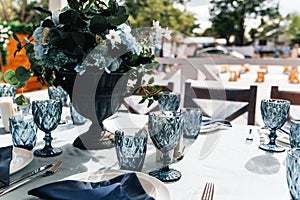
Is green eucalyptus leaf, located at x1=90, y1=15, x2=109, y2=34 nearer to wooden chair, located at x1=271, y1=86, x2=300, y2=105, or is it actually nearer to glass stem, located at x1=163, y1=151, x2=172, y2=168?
glass stem, located at x1=163, y1=151, x2=172, y2=168

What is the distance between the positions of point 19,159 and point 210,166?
0.56 meters

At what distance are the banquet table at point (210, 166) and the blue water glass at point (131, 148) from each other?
0.05 m

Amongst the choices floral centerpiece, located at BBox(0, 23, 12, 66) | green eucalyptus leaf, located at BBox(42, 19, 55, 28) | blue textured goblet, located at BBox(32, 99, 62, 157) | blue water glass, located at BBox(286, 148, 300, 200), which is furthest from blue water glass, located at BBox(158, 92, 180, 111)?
floral centerpiece, located at BBox(0, 23, 12, 66)

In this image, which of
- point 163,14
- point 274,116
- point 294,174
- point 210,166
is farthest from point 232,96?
point 163,14

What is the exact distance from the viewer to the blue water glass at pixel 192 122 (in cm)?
116

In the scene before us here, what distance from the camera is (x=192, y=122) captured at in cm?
117

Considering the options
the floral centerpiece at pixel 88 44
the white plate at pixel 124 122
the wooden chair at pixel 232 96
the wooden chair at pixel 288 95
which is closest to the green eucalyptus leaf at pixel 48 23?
the floral centerpiece at pixel 88 44

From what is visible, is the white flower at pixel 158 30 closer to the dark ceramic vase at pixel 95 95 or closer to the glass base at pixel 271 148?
the dark ceramic vase at pixel 95 95

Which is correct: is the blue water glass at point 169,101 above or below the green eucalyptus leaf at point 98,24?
below

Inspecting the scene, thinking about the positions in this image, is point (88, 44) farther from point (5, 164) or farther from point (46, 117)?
point (5, 164)

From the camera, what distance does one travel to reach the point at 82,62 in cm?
96

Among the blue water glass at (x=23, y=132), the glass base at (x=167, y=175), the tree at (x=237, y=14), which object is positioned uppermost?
the tree at (x=237, y=14)

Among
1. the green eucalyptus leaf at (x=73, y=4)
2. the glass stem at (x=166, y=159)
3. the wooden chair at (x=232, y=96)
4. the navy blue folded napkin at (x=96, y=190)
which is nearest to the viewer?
the navy blue folded napkin at (x=96, y=190)

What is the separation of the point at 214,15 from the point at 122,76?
5098mm
